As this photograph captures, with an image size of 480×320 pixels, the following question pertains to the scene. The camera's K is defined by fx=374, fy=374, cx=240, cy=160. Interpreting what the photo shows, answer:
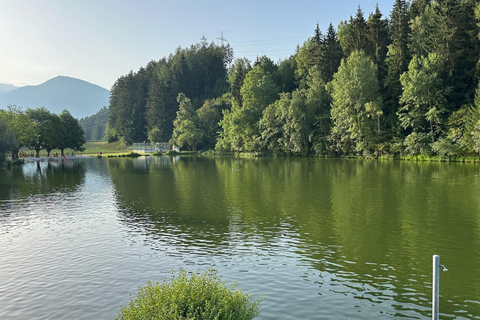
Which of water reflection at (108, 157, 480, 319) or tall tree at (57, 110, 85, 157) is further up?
tall tree at (57, 110, 85, 157)

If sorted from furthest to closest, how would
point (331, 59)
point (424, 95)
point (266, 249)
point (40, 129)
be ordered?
point (40, 129)
point (331, 59)
point (424, 95)
point (266, 249)

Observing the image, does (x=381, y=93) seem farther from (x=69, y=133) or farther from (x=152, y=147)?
(x=152, y=147)

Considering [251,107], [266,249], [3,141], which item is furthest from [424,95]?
[3,141]

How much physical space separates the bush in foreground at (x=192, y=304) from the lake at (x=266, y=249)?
3664 millimetres

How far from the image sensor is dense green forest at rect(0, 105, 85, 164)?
11469 cm

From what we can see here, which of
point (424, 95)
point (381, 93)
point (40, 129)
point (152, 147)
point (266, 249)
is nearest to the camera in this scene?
point (266, 249)

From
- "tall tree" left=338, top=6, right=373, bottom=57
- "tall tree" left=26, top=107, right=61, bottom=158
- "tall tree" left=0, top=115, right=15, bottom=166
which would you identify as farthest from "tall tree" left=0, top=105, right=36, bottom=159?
"tall tree" left=338, top=6, right=373, bottom=57

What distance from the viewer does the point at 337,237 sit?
22.6 metres

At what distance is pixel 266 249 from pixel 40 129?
129795mm

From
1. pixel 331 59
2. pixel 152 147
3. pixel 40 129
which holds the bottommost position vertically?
pixel 152 147

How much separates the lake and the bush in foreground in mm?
3664

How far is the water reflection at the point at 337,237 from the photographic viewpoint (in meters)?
14.3

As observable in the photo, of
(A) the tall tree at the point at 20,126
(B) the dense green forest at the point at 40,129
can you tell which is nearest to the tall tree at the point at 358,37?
(B) the dense green forest at the point at 40,129

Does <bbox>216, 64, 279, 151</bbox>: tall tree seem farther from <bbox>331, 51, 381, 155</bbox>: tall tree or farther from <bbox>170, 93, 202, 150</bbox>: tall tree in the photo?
<bbox>331, 51, 381, 155</bbox>: tall tree
